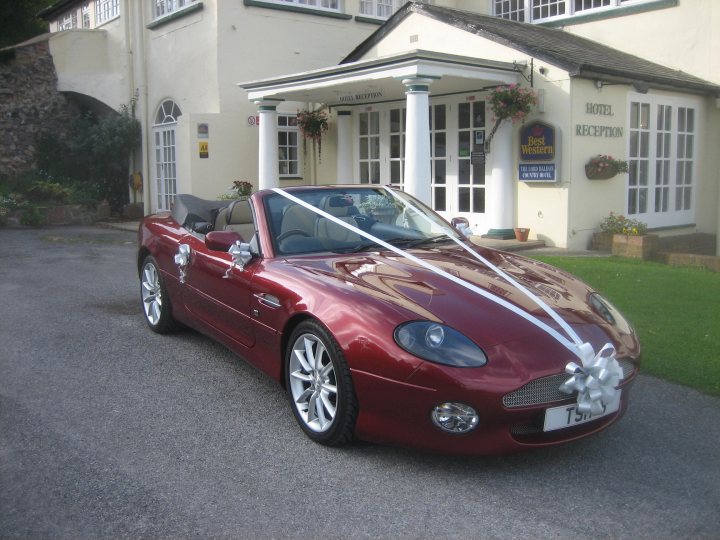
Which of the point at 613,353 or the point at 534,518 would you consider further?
the point at 613,353

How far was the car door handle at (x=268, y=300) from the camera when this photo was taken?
4.45 m

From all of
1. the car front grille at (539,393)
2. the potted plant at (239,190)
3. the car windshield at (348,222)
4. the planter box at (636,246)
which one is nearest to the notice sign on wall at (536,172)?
the planter box at (636,246)

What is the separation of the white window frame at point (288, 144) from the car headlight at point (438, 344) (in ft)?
44.0

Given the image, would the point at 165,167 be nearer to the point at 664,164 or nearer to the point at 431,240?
the point at 664,164

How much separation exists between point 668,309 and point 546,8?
1052 centimetres

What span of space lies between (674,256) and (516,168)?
301cm

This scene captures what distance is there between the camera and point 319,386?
4.09m

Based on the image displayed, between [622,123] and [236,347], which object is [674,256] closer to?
[622,123]

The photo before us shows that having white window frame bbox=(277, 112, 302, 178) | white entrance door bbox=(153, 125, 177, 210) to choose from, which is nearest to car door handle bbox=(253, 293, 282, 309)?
white window frame bbox=(277, 112, 302, 178)

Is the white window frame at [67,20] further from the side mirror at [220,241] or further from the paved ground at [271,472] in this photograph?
the side mirror at [220,241]

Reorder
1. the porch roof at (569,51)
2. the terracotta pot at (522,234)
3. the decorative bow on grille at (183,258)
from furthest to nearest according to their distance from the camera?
the terracotta pot at (522,234) < the porch roof at (569,51) < the decorative bow on grille at (183,258)

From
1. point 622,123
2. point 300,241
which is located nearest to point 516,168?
point 622,123

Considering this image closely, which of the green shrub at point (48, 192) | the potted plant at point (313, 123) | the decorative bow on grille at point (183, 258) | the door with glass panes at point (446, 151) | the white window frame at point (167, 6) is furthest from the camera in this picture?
the green shrub at point (48, 192)

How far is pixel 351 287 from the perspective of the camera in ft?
13.5
